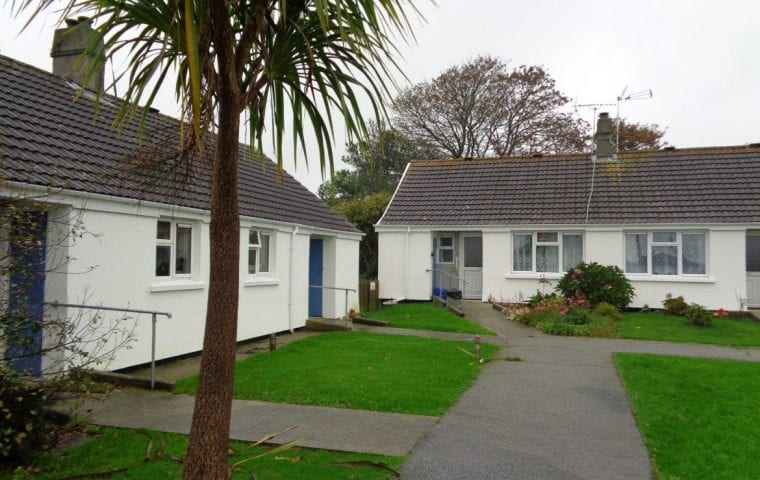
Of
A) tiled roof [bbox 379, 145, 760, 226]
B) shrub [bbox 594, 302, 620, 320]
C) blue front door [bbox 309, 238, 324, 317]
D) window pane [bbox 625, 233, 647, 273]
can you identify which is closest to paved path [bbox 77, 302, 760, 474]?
shrub [bbox 594, 302, 620, 320]

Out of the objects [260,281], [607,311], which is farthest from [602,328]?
[260,281]

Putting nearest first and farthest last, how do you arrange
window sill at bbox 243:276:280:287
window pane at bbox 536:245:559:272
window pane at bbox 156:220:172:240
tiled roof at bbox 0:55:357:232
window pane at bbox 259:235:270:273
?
tiled roof at bbox 0:55:357:232
window pane at bbox 156:220:172:240
window sill at bbox 243:276:280:287
window pane at bbox 259:235:270:273
window pane at bbox 536:245:559:272

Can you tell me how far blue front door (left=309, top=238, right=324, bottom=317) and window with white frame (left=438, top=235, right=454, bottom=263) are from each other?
612cm

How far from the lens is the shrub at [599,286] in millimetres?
17359

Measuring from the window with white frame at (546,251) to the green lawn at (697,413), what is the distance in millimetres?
8989

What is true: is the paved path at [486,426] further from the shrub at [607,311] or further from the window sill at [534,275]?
the window sill at [534,275]

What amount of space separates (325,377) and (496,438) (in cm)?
337

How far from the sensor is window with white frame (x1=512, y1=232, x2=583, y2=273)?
781 inches

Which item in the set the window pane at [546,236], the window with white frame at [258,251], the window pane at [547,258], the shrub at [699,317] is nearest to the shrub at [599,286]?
the window pane at [547,258]

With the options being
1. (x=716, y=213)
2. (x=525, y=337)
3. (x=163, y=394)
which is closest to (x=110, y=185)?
(x=163, y=394)

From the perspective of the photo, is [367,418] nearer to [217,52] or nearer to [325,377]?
[325,377]

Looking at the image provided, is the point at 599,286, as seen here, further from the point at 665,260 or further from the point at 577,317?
the point at 665,260

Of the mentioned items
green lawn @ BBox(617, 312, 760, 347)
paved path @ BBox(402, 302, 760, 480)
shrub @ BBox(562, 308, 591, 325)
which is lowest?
paved path @ BBox(402, 302, 760, 480)

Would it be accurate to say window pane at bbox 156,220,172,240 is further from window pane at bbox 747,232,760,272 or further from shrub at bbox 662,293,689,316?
window pane at bbox 747,232,760,272
